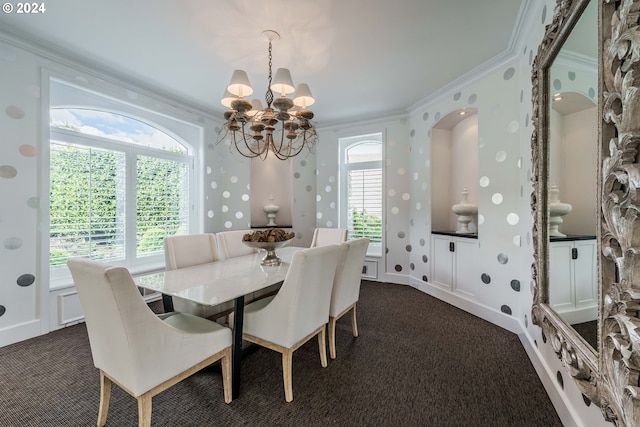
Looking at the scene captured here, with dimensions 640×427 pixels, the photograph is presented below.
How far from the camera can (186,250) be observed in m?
2.39

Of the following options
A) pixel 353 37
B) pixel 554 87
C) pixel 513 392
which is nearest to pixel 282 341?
pixel 513 392

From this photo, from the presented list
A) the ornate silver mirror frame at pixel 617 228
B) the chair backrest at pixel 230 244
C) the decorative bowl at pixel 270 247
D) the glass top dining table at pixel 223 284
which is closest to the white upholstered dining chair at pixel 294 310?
the glass top dining table at pixel 223 284

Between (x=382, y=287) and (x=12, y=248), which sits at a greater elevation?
(x=12, y=248)

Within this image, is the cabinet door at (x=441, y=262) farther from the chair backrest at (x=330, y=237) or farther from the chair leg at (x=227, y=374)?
the chair leg at (x=227, y=374)

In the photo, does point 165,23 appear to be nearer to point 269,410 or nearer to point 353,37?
point 353,37

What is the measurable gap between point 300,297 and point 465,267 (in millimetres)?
2349

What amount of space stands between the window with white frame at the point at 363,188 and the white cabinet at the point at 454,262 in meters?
0.95

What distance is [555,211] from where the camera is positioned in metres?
Answer: 1.47

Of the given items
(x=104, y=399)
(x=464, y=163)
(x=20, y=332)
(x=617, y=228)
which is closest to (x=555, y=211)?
(x=617, y=228)

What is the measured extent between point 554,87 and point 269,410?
2501 millimetres

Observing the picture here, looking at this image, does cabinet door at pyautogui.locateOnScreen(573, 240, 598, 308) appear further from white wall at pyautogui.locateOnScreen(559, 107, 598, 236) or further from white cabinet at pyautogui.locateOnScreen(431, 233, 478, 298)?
white cabinet at pyautogui.locateOnScreen(431, 233, 478, 298)

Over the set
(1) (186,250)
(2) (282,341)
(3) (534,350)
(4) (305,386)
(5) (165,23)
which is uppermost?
(5) (165,23)

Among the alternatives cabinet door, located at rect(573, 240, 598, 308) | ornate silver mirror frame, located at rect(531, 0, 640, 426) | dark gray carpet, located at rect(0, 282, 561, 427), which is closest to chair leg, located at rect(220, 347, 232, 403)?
dark gray carpet, located at rect(0, 282, 561, 427)

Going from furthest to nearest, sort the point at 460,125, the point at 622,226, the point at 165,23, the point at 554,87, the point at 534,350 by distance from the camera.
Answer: the point at 460,125, the point at 165,23, the point at 534,350, the point at 554,87, the point at 622,226
